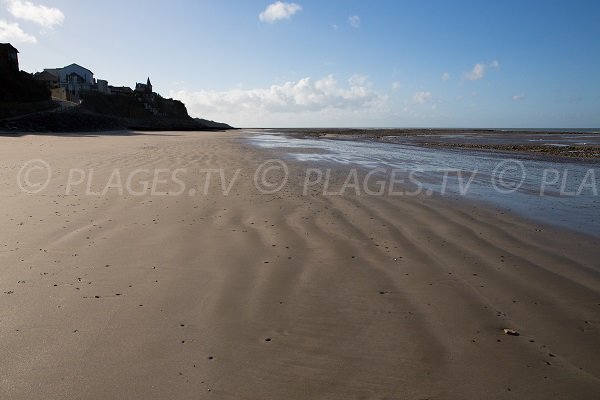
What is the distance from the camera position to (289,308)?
3.13 metres

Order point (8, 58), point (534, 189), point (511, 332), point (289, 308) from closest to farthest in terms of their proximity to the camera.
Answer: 1. point (511, 332)
2. point (289, 308)
3. point (534, 189)
4. point (8, 58)

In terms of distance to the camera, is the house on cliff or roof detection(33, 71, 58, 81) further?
roof detection(33, 71, 58, 81)

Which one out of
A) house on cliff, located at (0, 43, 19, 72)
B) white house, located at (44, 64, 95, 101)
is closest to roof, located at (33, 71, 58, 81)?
white house, located at (44, 64, 95, 101)

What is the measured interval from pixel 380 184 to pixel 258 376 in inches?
307

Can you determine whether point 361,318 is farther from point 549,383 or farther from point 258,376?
point 549,383

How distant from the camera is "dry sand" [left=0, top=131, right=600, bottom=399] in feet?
7.40

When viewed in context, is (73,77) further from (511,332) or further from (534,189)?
(511,332)

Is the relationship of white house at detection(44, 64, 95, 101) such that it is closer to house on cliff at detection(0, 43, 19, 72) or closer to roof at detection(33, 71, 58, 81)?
roof at detection(33, 71, 58, 81)

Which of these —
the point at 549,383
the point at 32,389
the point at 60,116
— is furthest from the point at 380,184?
the point at 60,116

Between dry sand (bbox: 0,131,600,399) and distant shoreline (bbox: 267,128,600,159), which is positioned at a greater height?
distant shoreline (bbox: 267,128,600,159)

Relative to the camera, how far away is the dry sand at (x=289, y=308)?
2256 mm

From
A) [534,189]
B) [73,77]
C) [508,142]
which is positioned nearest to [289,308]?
[534,189]

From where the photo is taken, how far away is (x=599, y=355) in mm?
2619

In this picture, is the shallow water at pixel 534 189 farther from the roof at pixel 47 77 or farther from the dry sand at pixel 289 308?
the roof at pixel 47 77
